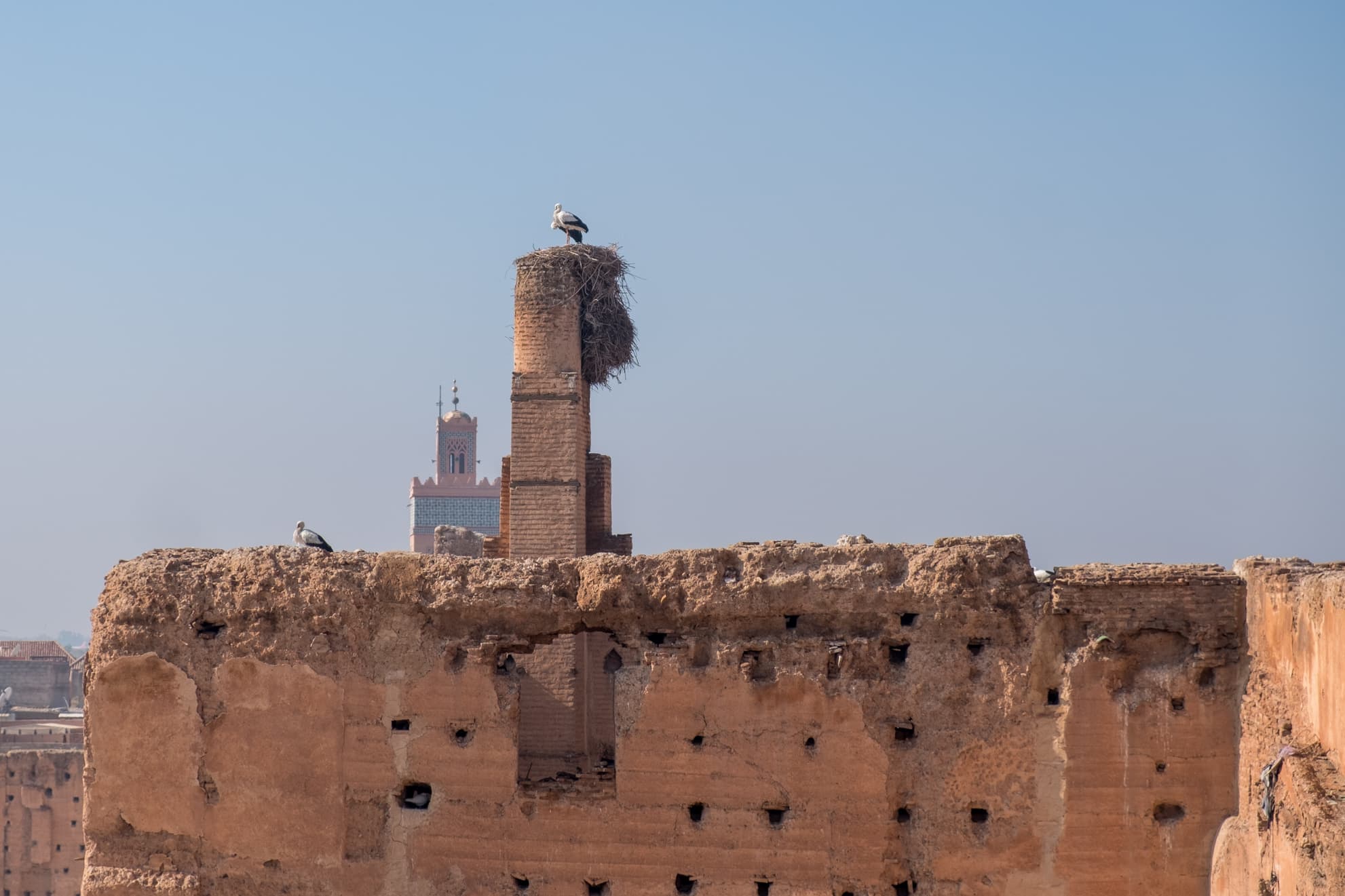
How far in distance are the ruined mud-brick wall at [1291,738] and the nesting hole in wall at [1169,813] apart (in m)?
0.23

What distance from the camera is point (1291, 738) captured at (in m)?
7.47

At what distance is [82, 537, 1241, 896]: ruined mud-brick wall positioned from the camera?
27.2 feet

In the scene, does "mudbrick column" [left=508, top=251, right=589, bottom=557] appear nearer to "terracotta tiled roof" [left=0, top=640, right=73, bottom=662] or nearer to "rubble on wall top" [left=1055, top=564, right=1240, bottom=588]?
"rubble on wall top" [left=1055, top=564, right=1240, bottom=588]

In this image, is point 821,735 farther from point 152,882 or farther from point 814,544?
point 152,882

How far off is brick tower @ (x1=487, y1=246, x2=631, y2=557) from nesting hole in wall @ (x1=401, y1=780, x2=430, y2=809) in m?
5.67

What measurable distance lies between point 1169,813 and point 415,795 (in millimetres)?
4047

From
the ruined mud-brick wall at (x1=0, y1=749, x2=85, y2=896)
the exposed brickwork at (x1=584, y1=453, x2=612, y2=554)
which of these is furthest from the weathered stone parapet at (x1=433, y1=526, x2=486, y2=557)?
the ruined mud-brick wall at (x1=0, y1=749, x2=85, y2=896)

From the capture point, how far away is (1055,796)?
8.30 m

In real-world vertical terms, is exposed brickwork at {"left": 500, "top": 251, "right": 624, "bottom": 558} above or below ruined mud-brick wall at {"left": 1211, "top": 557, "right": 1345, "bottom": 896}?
above

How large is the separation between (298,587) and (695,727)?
7.80 feet

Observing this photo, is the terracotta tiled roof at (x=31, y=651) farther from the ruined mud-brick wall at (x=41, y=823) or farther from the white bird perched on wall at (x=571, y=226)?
the white bird perched on wall at (x=571, y=226)

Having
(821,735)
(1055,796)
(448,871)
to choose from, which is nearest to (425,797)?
(448,871)

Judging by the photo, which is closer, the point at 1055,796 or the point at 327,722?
the point at 1055,796

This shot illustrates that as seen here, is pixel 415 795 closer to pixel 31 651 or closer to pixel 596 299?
pixel 596 299
